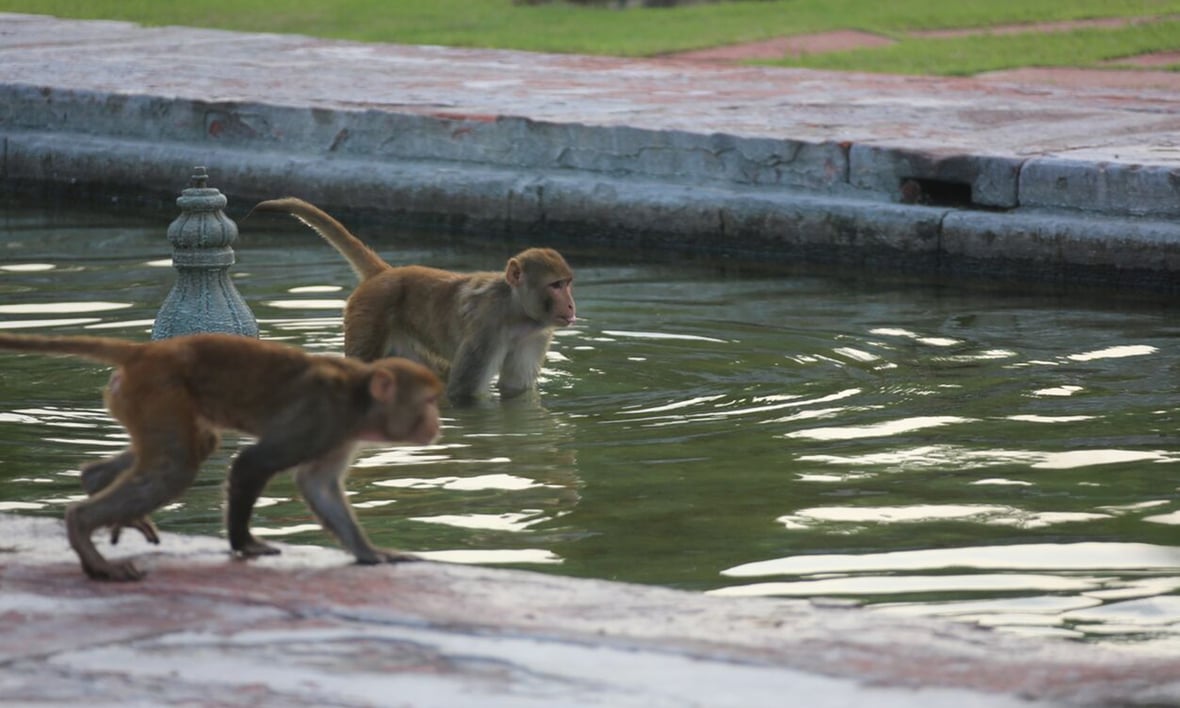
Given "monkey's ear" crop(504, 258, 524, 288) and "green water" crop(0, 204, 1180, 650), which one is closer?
"green water" crop(0, 204, 1180, 650)

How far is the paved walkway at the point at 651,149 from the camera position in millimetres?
10289

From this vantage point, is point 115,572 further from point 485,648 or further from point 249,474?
point 485,648

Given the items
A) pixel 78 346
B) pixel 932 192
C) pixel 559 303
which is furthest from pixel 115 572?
pixel 932 192

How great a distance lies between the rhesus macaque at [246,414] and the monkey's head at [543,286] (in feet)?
9.56

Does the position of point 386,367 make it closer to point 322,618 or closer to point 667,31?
point 322,618

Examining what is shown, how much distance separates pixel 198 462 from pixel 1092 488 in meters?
2.67

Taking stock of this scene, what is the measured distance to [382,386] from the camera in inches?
183

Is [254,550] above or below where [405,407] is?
below

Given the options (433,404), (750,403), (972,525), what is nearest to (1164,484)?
(972,525)

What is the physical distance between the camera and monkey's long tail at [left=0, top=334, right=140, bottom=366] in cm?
476

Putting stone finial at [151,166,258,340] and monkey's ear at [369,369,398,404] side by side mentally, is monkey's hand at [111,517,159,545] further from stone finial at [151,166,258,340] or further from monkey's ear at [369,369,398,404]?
stone finial at [151,166,258,340]

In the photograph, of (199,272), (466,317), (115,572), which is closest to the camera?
(115,572)

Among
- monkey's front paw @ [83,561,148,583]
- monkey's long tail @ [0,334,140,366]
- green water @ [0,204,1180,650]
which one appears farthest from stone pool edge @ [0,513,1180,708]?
green water @ [0,204,1180,650]

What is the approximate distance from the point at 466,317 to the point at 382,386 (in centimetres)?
333
